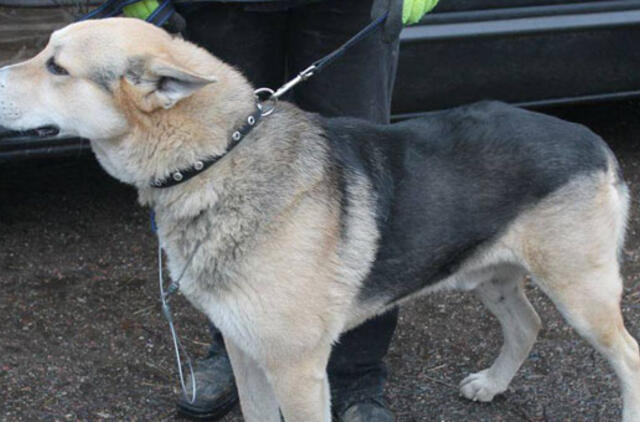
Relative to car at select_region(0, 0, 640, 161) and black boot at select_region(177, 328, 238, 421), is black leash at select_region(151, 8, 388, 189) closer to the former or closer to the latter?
black boot at select_region(177, 328, 238, 421)

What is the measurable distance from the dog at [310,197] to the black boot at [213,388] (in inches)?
12.8

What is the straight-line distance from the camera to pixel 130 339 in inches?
163

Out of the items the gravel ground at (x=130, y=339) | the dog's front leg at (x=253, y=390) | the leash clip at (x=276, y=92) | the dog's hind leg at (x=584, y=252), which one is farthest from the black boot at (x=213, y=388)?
the dog's hind leg at (x=584, y=252)

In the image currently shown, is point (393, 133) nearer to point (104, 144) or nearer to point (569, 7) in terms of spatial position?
point (104, 144)

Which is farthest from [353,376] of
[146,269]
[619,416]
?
[146,269]

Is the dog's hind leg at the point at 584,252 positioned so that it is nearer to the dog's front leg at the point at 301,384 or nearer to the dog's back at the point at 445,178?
the dog's back at the point at 445,178

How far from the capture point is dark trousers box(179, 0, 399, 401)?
337 centimetres

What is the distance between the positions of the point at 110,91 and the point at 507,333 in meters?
1.81

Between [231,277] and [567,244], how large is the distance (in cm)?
108

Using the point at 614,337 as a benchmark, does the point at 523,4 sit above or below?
above

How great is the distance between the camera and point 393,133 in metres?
3.20

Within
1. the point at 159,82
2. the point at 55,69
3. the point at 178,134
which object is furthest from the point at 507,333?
the point at 55,69

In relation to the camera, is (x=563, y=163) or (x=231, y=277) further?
(x=563, y=163)

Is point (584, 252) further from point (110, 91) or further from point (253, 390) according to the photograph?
point (110, 91)
